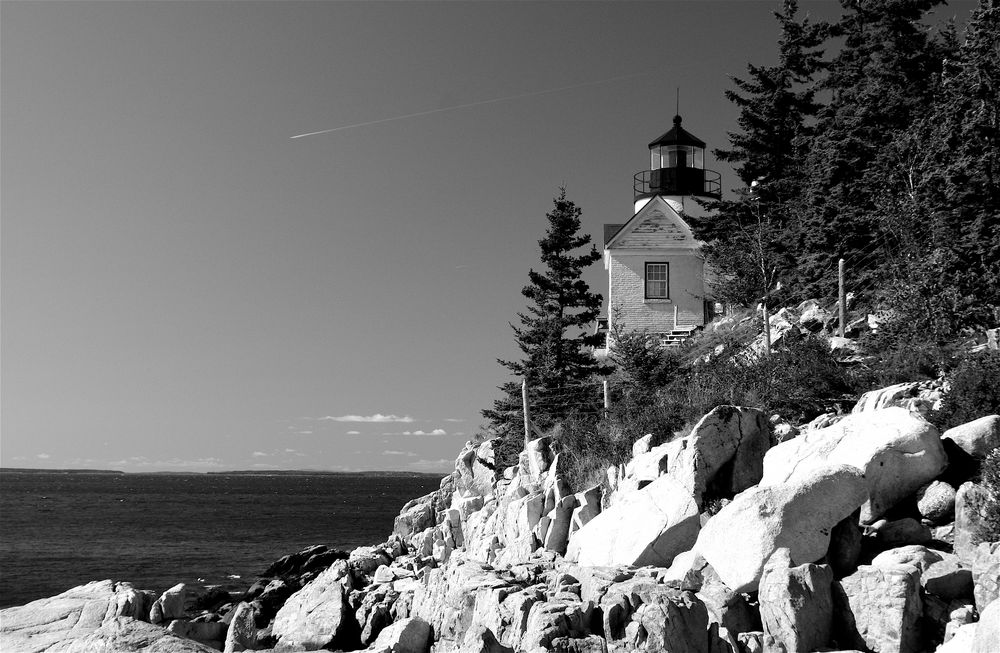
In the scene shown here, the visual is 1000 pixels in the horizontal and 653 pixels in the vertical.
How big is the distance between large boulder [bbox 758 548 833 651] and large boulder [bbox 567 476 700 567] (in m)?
2.59

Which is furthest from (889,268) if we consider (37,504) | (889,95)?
(37,504)

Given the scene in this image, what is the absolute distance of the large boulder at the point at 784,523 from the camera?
1062cm

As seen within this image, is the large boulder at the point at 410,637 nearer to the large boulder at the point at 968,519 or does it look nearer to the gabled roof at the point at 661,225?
the large boulder at the point at 968,519

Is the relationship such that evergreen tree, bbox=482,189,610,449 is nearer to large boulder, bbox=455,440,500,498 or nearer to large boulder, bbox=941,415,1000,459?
large boulder, bbox=455,440,500,498

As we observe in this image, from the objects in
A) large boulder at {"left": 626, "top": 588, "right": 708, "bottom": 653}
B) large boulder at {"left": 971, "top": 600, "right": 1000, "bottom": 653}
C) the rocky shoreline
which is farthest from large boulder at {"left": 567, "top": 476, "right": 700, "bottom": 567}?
large boulder at {"left": 971, "top": 600, "right": 1000, "bottom": 653}

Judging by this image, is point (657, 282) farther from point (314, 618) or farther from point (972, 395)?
point (314, 618)

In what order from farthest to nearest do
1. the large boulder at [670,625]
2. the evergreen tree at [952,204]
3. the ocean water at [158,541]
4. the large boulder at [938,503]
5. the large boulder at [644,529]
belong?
the ocean water at [158,541], the evergreen tree at [952,204], the large boulder at [644,529], the large boulder at [938,503], the large boulder at [670,625]

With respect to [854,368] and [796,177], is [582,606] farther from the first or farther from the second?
[796,177]

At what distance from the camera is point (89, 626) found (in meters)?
13.0

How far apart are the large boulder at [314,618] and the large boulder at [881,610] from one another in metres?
9.37

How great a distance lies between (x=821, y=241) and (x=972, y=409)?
14.2 meters

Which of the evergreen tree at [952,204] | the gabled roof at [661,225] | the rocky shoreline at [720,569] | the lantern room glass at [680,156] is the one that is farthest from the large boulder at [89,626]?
the lantern room glass at [680,156]

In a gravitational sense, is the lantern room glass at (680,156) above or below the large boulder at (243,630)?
above

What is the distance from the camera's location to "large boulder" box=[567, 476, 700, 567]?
1270cm
